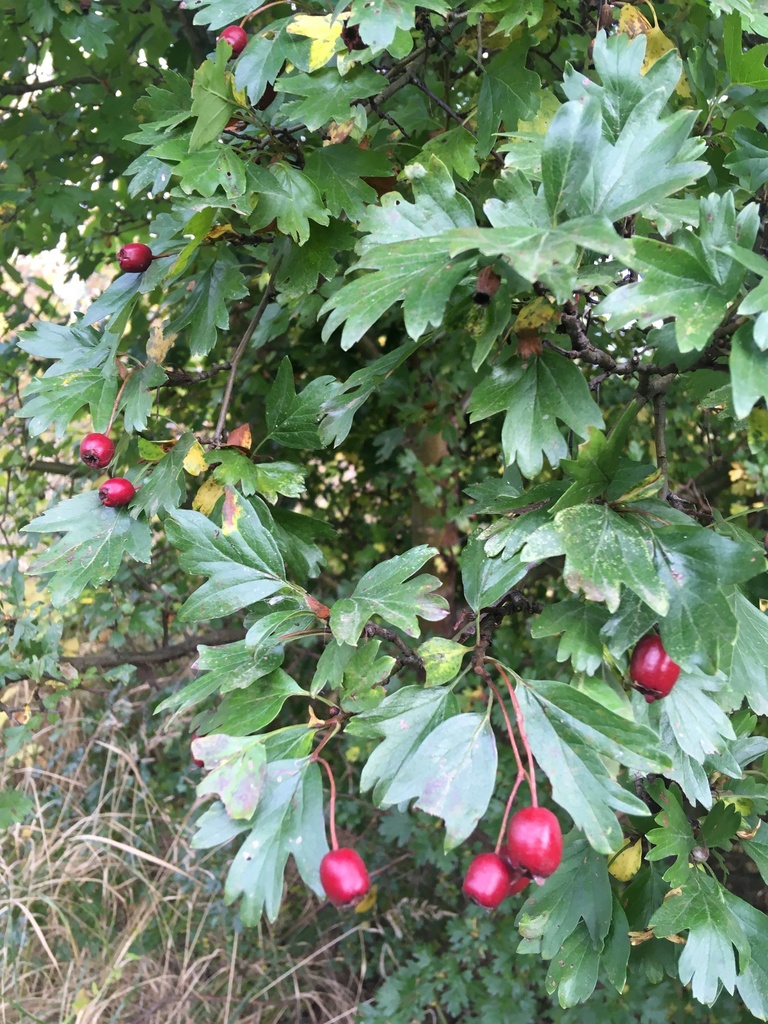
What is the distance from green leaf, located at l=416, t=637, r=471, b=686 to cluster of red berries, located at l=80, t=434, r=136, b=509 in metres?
0.52

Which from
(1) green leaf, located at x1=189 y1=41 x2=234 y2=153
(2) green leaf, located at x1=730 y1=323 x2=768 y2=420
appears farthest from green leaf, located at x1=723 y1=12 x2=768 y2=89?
(1) green leaf, located at x1=189 y1=41 x2=234 y2=153

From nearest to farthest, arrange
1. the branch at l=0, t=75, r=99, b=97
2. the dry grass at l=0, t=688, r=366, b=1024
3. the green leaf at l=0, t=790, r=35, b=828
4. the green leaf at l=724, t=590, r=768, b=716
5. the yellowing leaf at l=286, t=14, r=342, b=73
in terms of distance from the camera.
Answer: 1. the green leaf at l=724, t=590, r=768, b=716
2. the yellowing leaf at l=286, t=14, r=342, b=73
3. the green leaf at l=0, t=790, r=35, b=828
4. the branch at l=0, t=75, r=99, b=97
5. the dry grass at l=0, t=688, r=366, b=1024

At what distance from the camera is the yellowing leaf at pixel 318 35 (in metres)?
0.92

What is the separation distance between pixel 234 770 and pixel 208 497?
0.47 meters

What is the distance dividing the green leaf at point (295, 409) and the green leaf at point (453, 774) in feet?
1.71

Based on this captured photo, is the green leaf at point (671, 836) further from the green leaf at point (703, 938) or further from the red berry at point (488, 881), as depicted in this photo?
the red berry at point (488, 881)

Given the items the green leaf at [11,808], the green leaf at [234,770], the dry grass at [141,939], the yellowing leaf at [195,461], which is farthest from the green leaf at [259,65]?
the dry grass at [141,939]

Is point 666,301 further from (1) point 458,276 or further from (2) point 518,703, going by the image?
(2) point 518,703

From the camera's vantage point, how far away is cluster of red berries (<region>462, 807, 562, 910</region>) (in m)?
0.65

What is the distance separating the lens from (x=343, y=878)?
2.22ft

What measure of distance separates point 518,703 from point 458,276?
1.44 feet

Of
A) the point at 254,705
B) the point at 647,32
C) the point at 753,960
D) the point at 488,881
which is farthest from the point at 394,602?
the point at 647,32

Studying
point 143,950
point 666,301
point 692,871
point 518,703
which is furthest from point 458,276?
point 143,950

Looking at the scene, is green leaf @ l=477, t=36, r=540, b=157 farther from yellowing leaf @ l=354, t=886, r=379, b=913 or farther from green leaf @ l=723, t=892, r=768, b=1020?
yellowing leaf @ l=354, t=886, r=379, b=913
